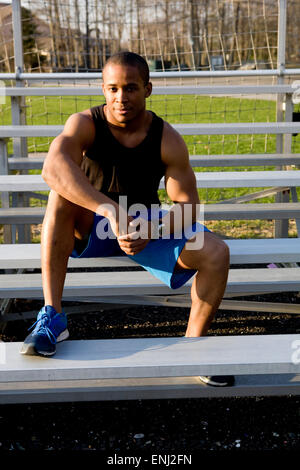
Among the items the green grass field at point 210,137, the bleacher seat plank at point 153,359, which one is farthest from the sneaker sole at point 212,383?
the green grass field at point 210,137

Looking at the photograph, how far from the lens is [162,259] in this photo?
74.7 inches

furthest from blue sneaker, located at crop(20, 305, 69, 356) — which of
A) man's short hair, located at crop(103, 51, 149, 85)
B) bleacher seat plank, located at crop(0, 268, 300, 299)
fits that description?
man's short hair, located at crop(103, 51, 149, 85)

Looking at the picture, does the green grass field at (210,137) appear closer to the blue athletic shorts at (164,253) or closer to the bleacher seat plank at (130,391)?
the blue athletic shorts at (164,253)

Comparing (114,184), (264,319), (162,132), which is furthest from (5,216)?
(264,319)

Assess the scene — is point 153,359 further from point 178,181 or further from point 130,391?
point 178,181

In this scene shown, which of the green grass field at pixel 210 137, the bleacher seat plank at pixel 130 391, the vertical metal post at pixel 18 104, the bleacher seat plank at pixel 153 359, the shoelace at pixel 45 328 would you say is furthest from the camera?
the green grass field at pixel 210 137

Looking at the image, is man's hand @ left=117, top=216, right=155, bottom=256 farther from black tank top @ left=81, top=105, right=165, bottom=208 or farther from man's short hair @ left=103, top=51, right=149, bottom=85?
man's short hair @ left=103, top=51, right=149, bottom=85

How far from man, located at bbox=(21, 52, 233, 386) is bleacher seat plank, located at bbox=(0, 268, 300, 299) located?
0.21 m

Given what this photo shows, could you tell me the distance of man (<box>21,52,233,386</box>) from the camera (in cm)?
176

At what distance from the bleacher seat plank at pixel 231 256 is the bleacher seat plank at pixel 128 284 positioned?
6cm

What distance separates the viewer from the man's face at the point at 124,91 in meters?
1.76

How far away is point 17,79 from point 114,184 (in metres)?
Answer: 2.12

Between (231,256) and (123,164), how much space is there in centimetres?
59

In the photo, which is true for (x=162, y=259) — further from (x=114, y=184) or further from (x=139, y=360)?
(x=139, y=360)
